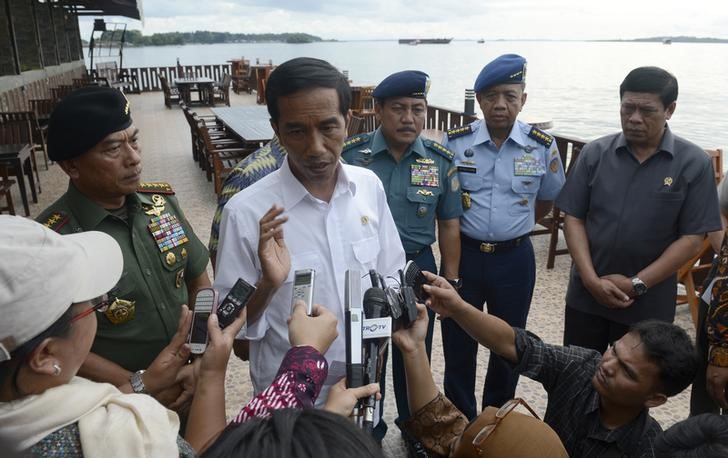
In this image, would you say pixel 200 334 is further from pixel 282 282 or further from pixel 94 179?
pixel 94 179

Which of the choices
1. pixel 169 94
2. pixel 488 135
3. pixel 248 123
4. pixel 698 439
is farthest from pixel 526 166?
pixel 169 94

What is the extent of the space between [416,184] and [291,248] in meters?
0.98

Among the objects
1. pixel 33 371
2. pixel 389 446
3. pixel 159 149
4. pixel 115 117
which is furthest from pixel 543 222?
pixel 159 149

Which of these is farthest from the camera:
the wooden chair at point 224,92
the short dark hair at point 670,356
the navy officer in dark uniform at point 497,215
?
the wooden chair at point 224,92

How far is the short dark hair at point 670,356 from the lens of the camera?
1.46m

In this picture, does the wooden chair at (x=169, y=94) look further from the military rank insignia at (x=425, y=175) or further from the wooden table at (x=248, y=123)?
the military rank insignia at (x=425, y=175)

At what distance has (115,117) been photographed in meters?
1.48

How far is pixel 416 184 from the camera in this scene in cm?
224

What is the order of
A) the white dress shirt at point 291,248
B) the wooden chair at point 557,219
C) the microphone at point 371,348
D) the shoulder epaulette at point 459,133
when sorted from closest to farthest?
the microphone at point 371,348, the white dress shirt at point 291,248, the shoulder epaulette at point 459,133, the wooden chair at point 557,219

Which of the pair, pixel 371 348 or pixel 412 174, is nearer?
pixel 371 348

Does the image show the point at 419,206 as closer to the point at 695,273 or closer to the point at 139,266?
the point at 139,266

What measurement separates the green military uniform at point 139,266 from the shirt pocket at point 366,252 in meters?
0.62

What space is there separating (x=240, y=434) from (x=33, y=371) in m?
0.45

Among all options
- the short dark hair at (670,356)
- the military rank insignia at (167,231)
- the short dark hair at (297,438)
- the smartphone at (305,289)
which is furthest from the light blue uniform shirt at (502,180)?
the short dark hair at (297,438)
